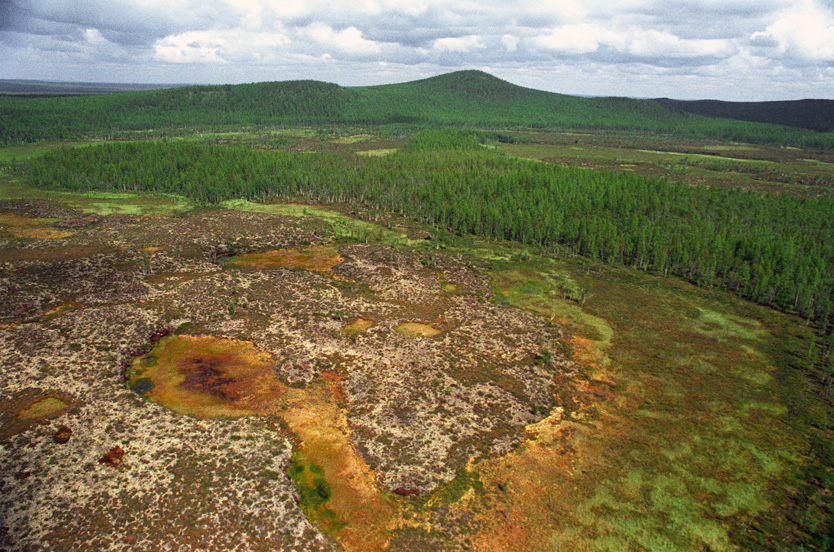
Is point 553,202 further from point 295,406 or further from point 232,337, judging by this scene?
point 295,406

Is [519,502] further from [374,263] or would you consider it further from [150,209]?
[150,209]

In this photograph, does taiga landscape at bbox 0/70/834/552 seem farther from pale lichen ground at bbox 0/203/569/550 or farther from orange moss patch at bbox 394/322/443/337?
orange moss patch at bbox 394/322/443/337

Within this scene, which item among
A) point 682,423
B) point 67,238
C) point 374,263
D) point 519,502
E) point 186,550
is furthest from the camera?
point 67,238

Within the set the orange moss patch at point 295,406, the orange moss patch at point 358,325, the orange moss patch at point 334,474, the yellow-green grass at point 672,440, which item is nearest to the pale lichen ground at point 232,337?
the orange moss patch at point 358,325

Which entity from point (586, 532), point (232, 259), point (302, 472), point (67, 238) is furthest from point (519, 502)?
point (67, 238)

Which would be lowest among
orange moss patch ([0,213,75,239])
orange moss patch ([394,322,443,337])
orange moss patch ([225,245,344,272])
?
orange moss patch ([394,322,443,337])

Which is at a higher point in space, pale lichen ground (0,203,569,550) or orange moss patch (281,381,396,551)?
pale lichen ground (0,203,569,550)

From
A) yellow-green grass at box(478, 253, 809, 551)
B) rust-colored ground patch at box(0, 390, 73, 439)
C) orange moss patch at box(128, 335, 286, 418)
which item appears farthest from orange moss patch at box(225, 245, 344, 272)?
rust-colored ground patch at box(0, 390, 73, 439)
